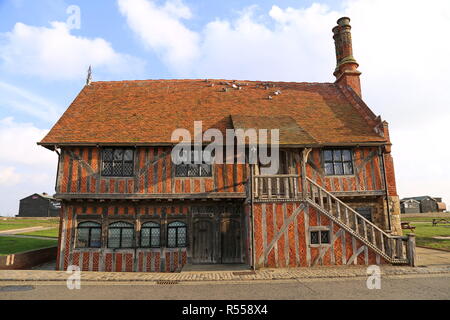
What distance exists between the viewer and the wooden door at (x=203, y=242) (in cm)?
1230

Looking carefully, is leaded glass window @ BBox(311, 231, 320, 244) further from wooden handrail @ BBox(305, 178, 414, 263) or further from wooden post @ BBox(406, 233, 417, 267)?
wooden post @ BBox(406, 233, 417, 267)

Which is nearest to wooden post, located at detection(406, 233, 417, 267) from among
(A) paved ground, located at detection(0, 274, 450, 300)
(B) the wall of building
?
(A) paved ground, located at detection(0, 274, 450, 300)

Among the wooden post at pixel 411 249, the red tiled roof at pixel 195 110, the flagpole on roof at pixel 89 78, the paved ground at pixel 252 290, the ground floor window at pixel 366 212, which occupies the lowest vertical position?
the paved ground at pixel 252 290

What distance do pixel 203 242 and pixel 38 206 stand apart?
55.5 meters

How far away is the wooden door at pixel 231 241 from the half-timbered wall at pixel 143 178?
1.59 meters

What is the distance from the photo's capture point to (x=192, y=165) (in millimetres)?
12680

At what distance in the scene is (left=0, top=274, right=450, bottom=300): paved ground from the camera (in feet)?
24.0

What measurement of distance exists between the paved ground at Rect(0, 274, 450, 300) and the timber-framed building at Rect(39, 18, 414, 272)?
83.4 inches

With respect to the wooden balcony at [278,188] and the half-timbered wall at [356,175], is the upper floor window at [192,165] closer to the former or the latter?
the wooden balcony at [278,188]

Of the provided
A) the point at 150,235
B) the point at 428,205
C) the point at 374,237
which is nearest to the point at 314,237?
the point at 374,237

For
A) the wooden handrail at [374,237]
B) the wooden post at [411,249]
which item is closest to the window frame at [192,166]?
the wooden handrail at [374,237]

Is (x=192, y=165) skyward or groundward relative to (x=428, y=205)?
skyward

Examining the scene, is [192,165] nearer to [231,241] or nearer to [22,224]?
[231,241]

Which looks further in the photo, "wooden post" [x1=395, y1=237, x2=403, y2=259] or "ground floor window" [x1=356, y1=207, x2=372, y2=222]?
"ground floor window" [x1=356, y1=207, x2=372, y2=222]
